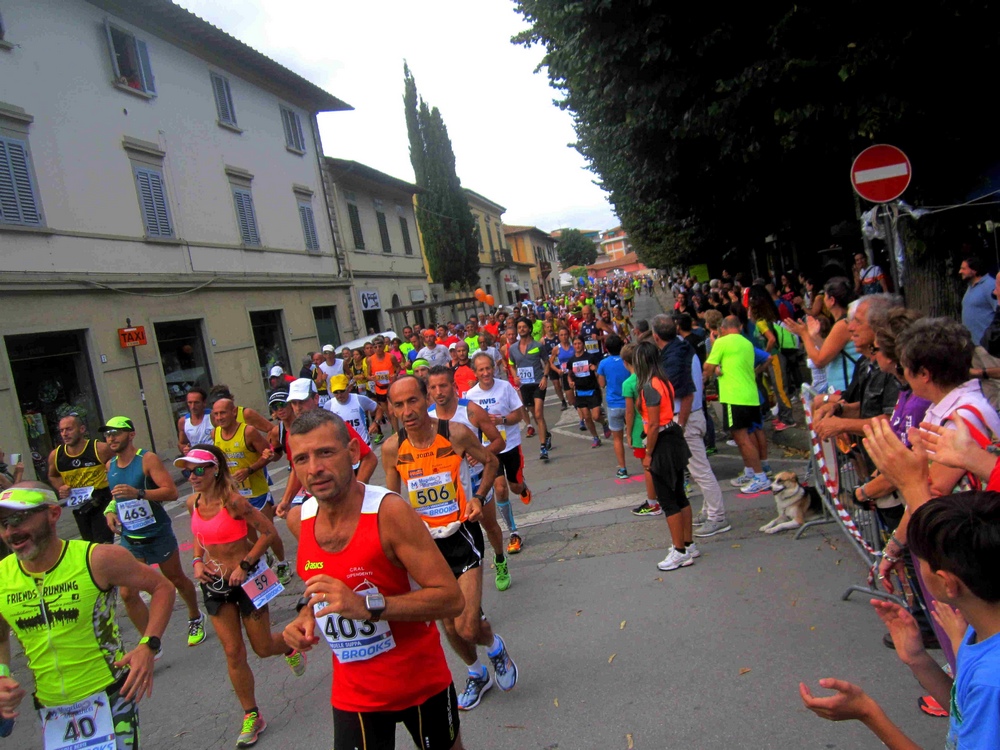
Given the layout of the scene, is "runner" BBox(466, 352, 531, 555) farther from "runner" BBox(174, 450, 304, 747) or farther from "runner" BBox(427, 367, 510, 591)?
"runner" BBox(174, 450, 304, 747)

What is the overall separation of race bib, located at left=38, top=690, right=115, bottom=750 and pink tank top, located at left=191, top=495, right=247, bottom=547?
135 centimetres

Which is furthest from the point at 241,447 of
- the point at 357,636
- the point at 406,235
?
the point at 406,235

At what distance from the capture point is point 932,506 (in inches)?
65.4

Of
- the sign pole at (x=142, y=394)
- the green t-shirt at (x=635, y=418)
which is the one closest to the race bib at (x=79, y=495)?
the green t-shirt at (x=635, y=418)

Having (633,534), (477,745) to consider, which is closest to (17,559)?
(477,745)

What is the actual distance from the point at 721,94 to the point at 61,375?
1287 centimetres

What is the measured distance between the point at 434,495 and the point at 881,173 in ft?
19.6

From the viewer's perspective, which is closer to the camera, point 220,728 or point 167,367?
point 220,728

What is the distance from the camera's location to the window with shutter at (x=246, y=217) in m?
19.0

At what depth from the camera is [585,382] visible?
10102 millimetres

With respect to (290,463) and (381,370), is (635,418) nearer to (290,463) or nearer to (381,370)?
(290,463)

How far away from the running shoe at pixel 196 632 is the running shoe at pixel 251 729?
1751 millimetres

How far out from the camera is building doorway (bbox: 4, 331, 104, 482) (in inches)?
482

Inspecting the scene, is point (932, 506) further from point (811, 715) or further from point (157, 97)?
point (157, 97)
